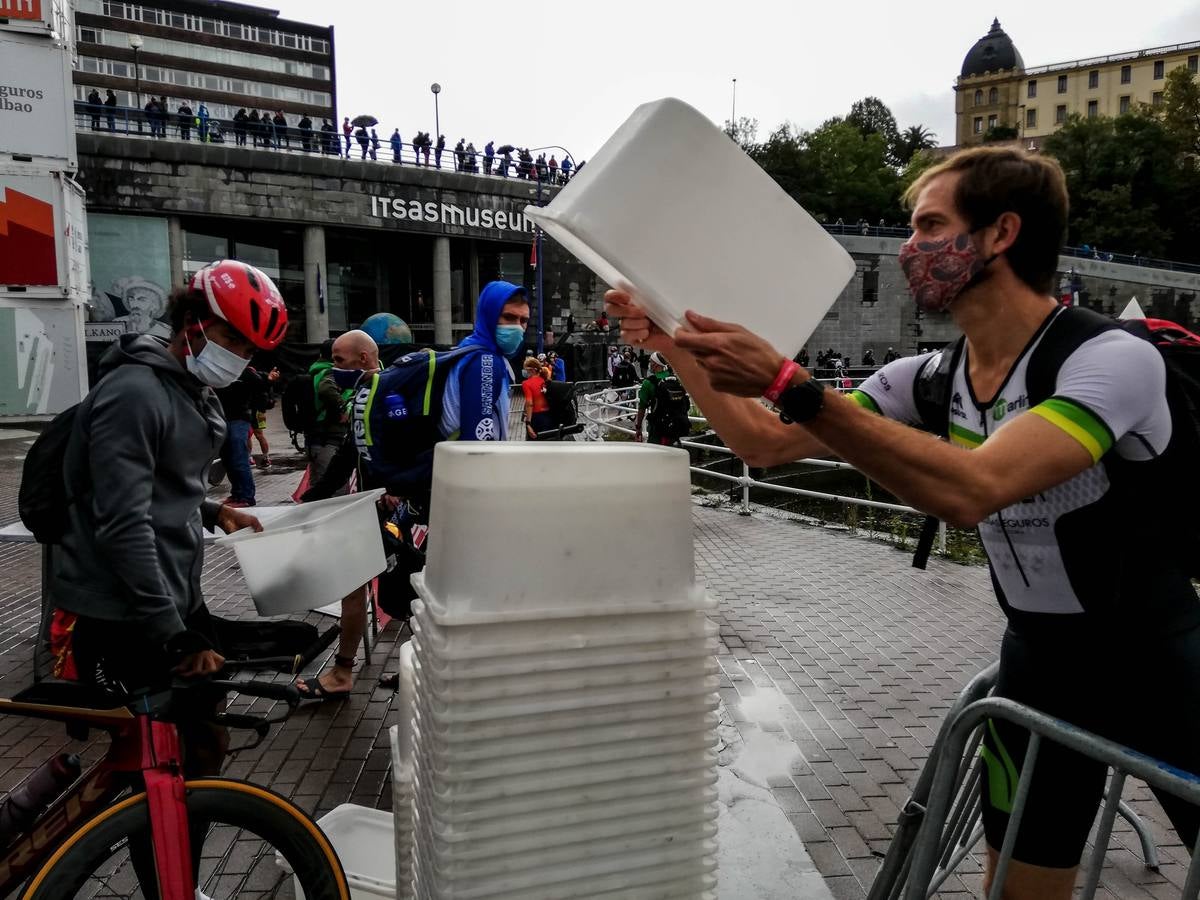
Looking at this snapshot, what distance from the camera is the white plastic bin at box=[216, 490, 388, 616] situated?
124 inches

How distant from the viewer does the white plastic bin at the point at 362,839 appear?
297cm

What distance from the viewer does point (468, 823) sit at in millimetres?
1445

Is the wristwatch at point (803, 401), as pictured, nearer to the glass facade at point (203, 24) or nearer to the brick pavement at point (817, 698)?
the brick pavement at point (817, 698)

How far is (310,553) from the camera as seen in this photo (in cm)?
331

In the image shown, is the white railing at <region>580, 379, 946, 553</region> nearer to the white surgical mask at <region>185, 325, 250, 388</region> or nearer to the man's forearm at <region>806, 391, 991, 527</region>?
the white surgical mask at <region>185, 325, 250, 388</region>

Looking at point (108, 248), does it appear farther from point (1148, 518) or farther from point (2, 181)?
point (1148, 518)

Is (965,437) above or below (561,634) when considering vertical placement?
above

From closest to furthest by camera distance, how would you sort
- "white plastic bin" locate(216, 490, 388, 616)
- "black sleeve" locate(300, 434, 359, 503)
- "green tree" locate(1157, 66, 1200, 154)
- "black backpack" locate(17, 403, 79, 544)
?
"black backpack" locate(17, 403, 79, 544), "white plastic bin" locate(216, 490, 388, 616), "black sleeve" locate(300, 434, 359, 503), "green tree" locate(1157, 66, 1200, 154)

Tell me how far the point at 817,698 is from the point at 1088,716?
3110mm

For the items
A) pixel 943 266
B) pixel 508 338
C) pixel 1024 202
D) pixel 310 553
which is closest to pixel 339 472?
pixel 508 338

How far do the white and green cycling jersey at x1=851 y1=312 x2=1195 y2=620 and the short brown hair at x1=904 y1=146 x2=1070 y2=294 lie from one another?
0.50 ft

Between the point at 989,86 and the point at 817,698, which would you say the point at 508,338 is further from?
the point at 989,86

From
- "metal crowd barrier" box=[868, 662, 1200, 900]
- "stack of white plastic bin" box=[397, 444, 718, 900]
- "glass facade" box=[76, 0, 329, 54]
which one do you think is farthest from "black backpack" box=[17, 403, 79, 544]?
"glass facade" box=[76, 0, 329, 54]

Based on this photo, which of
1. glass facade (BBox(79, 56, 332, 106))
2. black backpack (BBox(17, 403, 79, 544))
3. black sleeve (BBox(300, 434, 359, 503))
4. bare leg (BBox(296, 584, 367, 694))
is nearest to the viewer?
black backpack (BBox(17, 403, 79, 544))
